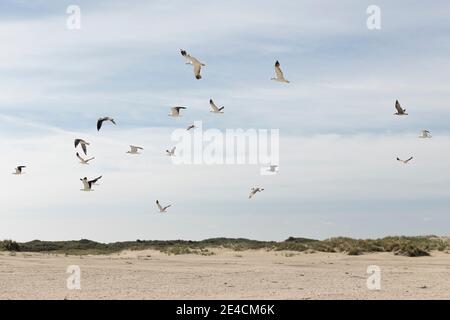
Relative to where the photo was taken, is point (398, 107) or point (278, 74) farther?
point (398, 107)

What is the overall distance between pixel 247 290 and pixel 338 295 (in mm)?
2560

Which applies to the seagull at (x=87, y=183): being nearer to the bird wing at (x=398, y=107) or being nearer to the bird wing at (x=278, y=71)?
the bird wing at (x=278, y=71)

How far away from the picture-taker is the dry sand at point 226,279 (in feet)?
62.8

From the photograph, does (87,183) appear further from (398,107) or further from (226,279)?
(398,107)

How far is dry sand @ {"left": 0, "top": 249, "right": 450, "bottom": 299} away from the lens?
19141mm

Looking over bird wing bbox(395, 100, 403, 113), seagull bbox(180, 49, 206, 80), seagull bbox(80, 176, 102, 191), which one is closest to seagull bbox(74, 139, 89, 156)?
seagull bbox(80, 176, 102, 191)

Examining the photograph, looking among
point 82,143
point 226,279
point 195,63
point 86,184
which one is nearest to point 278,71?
point 195,63

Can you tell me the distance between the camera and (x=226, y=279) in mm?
22875

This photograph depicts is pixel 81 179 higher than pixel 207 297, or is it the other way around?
pixel 81 179

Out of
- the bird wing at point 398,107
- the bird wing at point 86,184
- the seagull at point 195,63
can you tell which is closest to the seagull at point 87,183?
the bird wing at point 86,184

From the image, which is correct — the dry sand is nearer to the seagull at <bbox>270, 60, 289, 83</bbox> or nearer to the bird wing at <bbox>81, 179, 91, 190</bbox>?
the bird wing at <bbox>81, 179, 91, 190</bbox>
